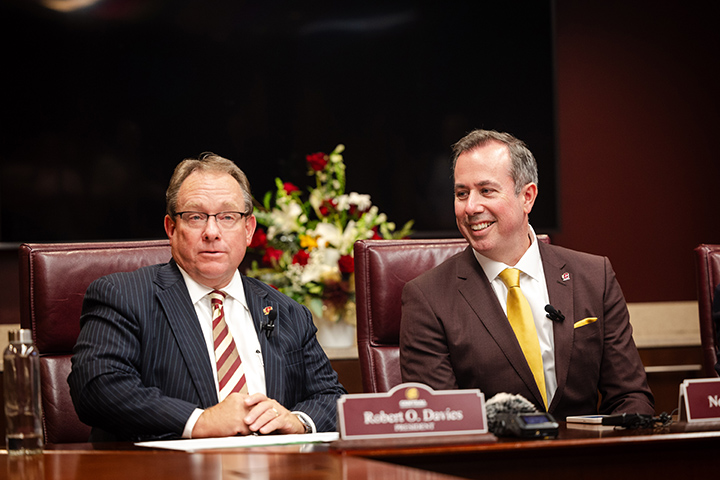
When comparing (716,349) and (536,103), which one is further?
(536,103)

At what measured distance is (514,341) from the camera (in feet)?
6.57

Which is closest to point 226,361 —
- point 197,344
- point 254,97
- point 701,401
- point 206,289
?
point 197,344

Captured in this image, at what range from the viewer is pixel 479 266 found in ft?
7.07

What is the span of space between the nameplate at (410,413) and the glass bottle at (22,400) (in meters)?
0.53

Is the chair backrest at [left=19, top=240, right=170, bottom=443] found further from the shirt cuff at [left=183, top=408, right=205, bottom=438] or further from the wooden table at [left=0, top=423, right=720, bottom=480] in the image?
the wooden table at [left=0, top=423, right=720, bottom=480]

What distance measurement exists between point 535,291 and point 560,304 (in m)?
0.08

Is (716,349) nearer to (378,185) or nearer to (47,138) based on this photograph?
(378,185)

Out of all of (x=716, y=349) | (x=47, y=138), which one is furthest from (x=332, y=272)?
(x=47, y=138)

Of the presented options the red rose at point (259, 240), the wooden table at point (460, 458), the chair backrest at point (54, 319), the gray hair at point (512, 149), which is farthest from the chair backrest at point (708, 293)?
the chair backrest at point (54, 319)

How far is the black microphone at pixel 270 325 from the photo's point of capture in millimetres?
2078

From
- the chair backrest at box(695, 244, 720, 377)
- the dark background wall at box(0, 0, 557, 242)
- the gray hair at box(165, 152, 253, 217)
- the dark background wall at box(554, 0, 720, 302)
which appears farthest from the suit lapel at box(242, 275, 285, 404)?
the dark background wall at box(554, 0, 720, 302)

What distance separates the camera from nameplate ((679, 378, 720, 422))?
151cm

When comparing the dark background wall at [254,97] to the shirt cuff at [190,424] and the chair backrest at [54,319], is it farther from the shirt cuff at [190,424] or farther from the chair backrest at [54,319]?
the shirt cuff at [190,424]

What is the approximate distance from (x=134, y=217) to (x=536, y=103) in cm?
206
